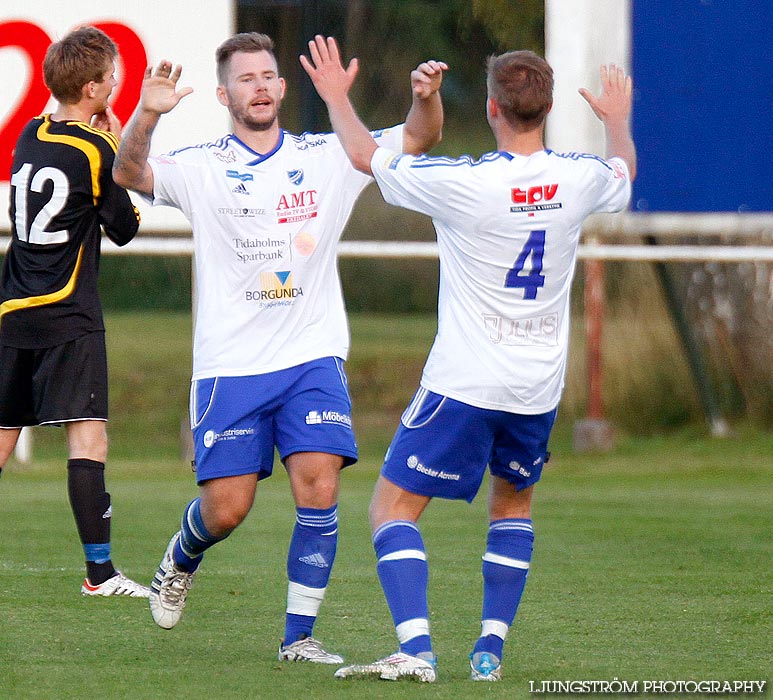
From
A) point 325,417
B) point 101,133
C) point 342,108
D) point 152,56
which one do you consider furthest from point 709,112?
point 342,108

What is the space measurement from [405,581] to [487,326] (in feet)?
2.45

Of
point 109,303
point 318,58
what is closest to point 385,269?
point 109,303

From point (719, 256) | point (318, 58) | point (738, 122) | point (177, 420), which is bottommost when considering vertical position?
point (177, 420)

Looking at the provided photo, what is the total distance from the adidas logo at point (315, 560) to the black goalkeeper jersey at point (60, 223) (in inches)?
60.6

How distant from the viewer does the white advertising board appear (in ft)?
35.2

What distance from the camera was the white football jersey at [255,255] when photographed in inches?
187

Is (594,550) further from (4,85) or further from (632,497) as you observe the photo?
(4,85)

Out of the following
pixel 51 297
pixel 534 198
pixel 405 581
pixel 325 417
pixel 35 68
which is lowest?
pixel 405 581

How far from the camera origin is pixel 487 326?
4.25 metres

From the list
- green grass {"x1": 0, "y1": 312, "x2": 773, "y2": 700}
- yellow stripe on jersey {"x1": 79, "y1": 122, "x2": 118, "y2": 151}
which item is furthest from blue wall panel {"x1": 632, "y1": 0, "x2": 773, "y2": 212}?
yellow stripe on jersey {"x1": 79, "y1": 122, "x2": 118, "y2": 151}

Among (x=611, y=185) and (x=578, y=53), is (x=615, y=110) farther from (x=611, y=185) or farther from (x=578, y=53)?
(x=578, y=53)

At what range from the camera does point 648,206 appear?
35.9 ft

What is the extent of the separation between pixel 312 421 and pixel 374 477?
523cm

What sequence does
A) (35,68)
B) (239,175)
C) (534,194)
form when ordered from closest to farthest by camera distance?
(534,194) < (239,175) < (35,68)
